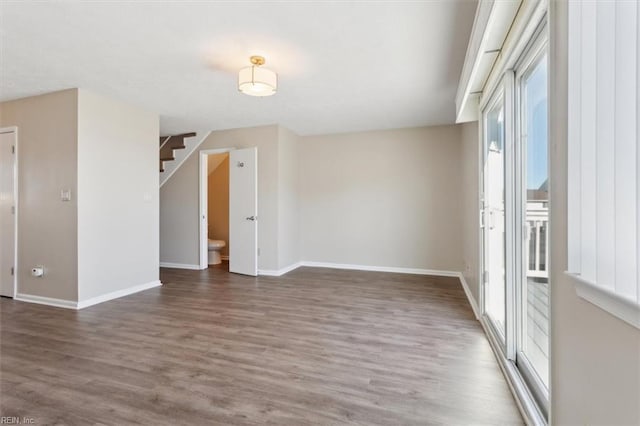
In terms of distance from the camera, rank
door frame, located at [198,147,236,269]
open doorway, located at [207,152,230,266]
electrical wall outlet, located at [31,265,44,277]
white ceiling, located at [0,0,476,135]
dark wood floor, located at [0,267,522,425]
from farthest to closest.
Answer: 1. open doorway, located at [207,152,230,266]
2. door frame, located at [198,147,236,269]
3. electrical wall outlet, located at [31,265,44,277]
4. white ceiling, located at [0,0,476,135]
5. dark wood floor, located at [0,267,522,425]

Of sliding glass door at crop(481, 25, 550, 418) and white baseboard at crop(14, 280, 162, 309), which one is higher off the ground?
sliding glass door at crop(481, 25, 550, 418)

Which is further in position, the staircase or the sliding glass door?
the staircase

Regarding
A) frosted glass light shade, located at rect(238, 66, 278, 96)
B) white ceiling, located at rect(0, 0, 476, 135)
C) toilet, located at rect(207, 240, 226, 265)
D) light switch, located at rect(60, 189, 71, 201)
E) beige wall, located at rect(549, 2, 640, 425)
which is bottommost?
toilet, located at rect(207, 240, 226, 265)

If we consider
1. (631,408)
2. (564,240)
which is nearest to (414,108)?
(564,240)

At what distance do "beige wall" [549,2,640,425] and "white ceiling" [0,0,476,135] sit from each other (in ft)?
3.76

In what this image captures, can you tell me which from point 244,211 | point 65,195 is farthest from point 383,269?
point 65,195

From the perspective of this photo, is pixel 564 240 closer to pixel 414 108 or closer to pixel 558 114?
pixel 558 114

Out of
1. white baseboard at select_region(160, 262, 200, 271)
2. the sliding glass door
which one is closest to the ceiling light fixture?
the sliding glass door

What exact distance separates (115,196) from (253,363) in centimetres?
283

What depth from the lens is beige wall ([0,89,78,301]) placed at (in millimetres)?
3307

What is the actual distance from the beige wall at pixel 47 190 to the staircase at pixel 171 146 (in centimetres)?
203

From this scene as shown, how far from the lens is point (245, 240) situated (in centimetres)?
488

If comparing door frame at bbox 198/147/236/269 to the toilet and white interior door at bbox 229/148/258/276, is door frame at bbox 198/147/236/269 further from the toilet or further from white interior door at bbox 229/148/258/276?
white interior door at bbox 229/148/258/276

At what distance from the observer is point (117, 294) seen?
3670 mm
